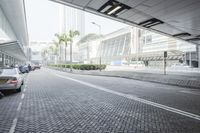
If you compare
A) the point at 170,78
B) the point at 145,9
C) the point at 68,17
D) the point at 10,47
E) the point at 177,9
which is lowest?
the point at 170,78

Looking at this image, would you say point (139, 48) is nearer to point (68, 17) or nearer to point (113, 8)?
point (68, 17)

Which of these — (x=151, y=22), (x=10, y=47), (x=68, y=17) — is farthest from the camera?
(x=68, y=17)

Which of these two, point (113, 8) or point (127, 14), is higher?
point (113, 8)

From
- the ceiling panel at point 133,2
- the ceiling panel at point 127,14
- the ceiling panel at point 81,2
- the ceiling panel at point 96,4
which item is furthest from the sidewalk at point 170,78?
the ceiling panel at point 81,2

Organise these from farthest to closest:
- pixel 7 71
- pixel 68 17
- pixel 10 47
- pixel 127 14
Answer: pixel 68 17 → pixel 10 47 → pixel 127 14 → pixel 7 71

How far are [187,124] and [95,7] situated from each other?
14.4m

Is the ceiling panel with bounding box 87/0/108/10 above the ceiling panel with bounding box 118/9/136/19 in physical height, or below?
above

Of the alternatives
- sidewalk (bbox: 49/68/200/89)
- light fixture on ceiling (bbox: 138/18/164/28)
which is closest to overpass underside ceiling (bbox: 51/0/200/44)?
light fixture on ceiling (bbox: 138/18/164/28)

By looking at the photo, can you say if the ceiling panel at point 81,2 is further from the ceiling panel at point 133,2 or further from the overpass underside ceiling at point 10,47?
the overpass underside ceiling at point 10,47

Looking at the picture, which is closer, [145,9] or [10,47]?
[145,9]

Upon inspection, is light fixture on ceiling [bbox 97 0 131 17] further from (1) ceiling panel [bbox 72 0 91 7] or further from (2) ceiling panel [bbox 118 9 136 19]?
(1) ceiling panel [bbox 72 0 91 7]

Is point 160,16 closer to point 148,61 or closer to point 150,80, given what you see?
point 150,80

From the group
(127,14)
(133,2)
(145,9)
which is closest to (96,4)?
(133,2)

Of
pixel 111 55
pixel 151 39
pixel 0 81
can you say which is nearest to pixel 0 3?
pixel 0 81
